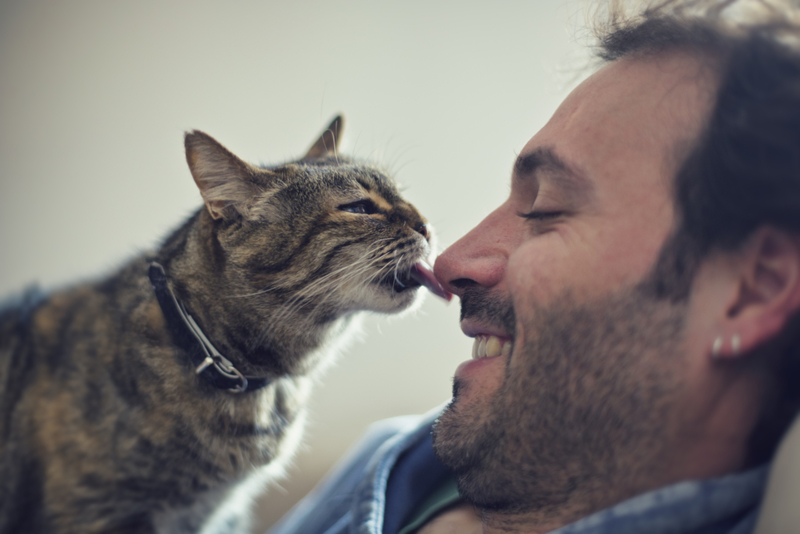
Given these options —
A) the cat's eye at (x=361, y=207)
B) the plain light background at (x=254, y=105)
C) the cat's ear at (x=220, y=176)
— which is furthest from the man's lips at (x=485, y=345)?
the plain light background at (x=254, y=105)

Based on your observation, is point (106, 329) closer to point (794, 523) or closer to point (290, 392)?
point (290, 392)

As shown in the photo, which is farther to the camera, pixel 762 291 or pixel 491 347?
pixel 491 347

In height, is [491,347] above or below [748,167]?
below

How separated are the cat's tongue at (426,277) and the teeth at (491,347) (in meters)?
0.19

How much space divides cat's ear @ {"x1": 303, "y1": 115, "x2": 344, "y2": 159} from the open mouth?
46cm

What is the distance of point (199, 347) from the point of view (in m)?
0.99

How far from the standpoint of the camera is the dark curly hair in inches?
23.4

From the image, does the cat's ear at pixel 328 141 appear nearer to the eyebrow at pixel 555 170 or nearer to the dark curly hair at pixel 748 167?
the eyebrow at pixel 555 170

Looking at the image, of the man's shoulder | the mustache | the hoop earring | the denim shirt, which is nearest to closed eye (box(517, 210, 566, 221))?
the mustache

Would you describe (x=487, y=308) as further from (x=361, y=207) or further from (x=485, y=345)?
(x=361, y=207)

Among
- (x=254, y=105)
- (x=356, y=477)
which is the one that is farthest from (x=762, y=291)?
(x=254, y=105)

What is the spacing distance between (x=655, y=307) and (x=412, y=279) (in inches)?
22.2

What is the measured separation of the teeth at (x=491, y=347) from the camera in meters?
0.74

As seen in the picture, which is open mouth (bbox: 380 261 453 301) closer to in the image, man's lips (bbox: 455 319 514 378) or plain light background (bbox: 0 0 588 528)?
man's lips (bbox: 455 319 514 378)
